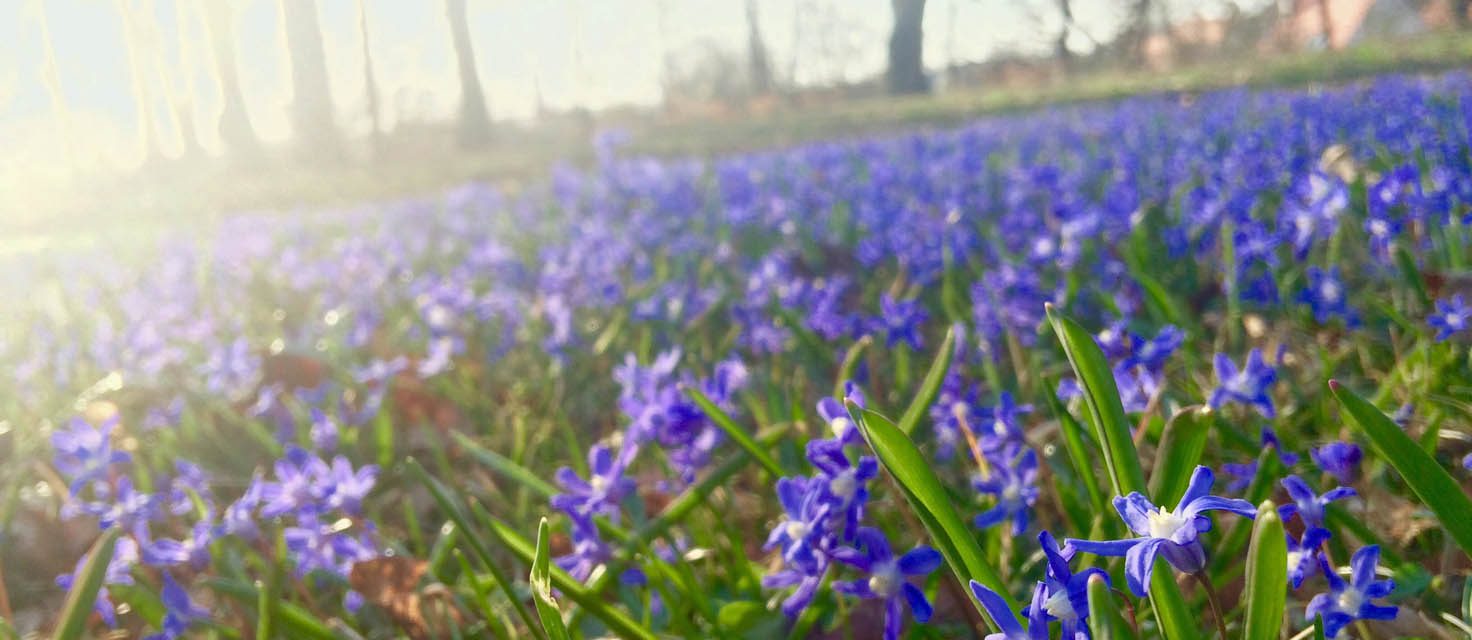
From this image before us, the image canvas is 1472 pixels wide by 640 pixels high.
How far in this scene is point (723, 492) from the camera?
72.7 inches

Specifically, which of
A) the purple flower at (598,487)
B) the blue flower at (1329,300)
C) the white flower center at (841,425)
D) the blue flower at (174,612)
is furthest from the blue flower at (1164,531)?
the blue flower at (1329,300)

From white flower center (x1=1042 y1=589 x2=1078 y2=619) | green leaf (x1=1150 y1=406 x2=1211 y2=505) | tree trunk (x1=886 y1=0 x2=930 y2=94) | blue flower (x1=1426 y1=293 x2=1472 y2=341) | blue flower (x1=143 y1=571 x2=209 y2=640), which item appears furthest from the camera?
tree trunk (x1=886 y1=0 x2=930 y2=94)

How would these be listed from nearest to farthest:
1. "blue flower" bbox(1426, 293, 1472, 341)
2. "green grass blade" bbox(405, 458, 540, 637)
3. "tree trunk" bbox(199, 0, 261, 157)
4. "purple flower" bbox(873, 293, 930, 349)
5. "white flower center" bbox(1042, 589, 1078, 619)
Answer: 1. "white flower center" bbox(1042, 589, 1078, 619)
2. "green grass blade" bbox(405, 458, 540, 637)
3. "blue flower" bbox(1426, 293, 1472, 341)
4. "purple flower" bbox(873, 293, 930, 349)
5. "tree trunk" bbox(199, 0, 261, 157)

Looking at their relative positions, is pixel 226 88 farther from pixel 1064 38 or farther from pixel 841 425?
pixel 841 425

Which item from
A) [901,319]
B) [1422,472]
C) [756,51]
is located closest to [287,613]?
[1422,472]

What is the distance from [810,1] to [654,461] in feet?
159

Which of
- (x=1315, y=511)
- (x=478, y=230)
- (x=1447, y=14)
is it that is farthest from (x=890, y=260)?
(x=1447, y=14)

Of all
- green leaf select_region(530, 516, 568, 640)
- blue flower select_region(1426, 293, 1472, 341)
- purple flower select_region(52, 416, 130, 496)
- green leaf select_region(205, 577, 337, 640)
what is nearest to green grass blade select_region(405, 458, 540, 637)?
green leaf select_region(530, 516, 568, 640)

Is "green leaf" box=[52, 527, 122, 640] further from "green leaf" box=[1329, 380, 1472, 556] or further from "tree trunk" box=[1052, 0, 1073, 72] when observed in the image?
"tree trunk" box=[1052, 0, 1073, 72]

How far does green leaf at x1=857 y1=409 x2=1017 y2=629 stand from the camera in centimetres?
85

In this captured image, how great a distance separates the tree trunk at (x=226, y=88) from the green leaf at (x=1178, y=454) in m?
35.3

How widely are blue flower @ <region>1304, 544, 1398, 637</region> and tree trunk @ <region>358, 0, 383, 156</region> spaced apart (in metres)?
27.2

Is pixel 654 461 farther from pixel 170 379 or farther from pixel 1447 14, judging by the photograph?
pixel 1447 14

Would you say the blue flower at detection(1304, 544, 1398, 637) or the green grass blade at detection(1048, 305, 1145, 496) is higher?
the green grass blade at detection(1048, 305, 1145, 496)
